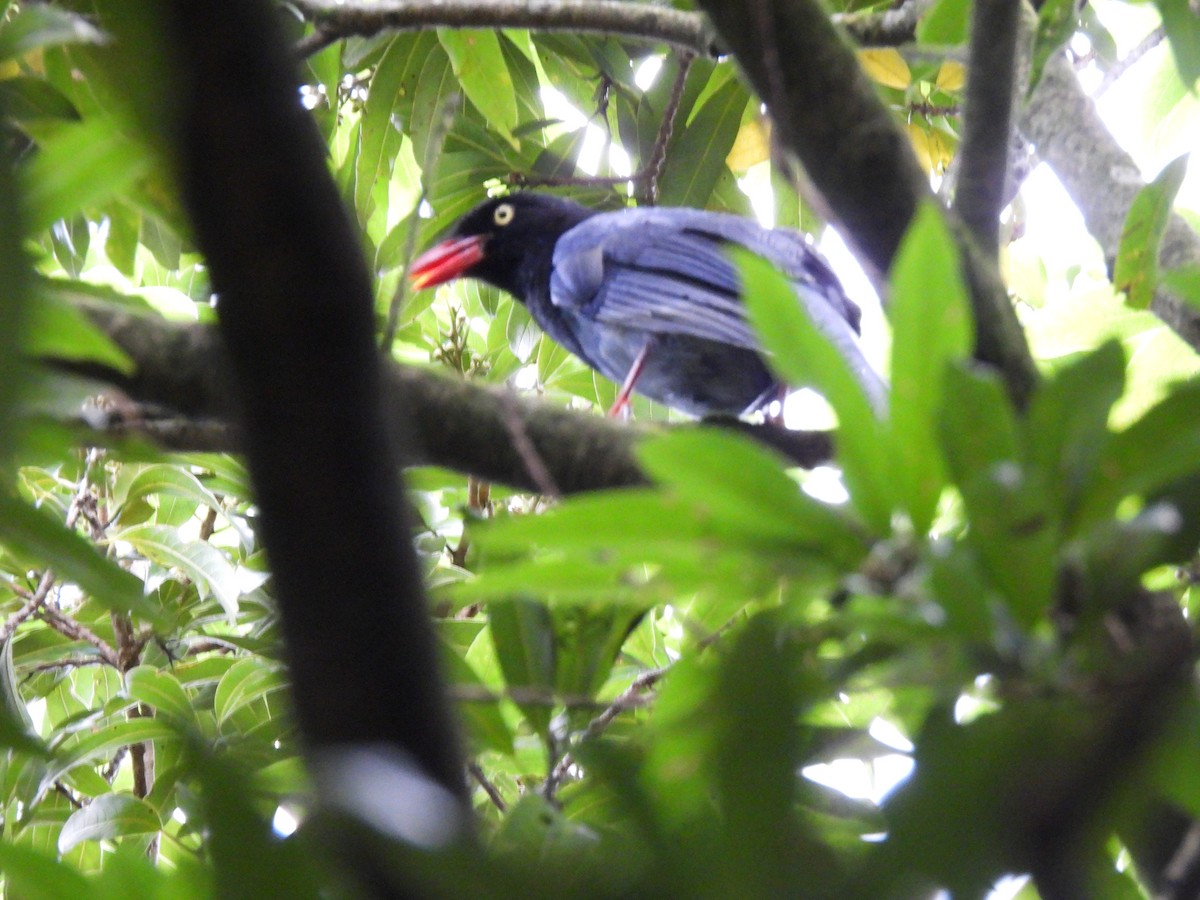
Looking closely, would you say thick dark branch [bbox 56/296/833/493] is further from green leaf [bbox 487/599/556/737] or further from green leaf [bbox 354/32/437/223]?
green leaf [bbox 354/32/437/223]

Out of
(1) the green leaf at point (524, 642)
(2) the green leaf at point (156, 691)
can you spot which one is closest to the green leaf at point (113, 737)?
(2) the green leaf at point (156, 691)

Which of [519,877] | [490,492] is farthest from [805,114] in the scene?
[490,492]

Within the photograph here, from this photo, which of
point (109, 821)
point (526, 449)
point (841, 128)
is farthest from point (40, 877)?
point (109, 821)

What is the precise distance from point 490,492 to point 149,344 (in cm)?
179

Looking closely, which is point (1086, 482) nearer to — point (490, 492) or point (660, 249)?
point (490, 492)

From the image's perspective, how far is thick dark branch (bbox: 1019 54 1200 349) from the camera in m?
A: 2.44

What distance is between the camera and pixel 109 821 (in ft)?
10.2

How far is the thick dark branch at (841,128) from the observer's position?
65.2 inches

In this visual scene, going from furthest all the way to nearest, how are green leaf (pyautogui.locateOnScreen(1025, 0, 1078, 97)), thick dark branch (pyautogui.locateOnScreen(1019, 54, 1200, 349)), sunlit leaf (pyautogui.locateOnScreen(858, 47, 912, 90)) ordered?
sunlit leaf (pyautogui.locateOnScreen(858, 47, 912, 90)), thick dark branch (pyautogui.locateOnScreen(1019, 54, 1200, 349)), green leaf (pyautogui.locateOnScreen(1025, 0, 1078, 97))

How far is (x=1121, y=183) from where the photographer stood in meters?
2.62

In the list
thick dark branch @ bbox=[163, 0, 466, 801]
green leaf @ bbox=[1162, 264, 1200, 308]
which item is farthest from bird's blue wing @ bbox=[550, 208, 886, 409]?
thick dark branch @ bbox=[163, 0, 466, 801]

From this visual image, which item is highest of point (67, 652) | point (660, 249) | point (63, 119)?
point (660, 249)

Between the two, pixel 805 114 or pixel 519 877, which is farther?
pixel 805 114

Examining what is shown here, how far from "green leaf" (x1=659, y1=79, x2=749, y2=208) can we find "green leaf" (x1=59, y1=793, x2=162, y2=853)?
2.45 metres
